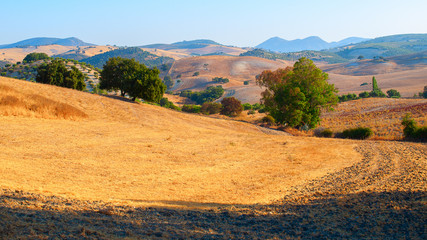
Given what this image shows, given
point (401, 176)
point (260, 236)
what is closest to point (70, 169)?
point (260, 236)

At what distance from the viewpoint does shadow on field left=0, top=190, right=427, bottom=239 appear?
6.56 metres

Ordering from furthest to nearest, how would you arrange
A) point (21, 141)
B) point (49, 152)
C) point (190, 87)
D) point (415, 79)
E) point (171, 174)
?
point (190, 87) < point (415, 79) < point (21, 141) < point (49, 152) < point (171, 174)

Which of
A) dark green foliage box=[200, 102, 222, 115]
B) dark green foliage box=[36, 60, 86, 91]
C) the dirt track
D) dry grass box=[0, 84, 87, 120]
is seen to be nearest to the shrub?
dark green foliage box=[200, 102, 222, 115]

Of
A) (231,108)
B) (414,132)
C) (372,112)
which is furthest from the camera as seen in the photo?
(231,108)

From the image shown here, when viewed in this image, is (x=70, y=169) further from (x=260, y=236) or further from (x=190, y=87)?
(x=190, y=87)

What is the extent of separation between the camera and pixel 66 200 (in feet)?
29.3

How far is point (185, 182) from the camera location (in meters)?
14.1

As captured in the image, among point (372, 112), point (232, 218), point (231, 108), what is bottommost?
point (372, 112)

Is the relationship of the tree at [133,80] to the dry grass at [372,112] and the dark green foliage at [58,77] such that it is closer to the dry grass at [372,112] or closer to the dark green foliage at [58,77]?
the dark green foliage at [58,77]

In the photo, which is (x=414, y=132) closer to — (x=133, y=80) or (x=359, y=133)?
(x=359, y=133)

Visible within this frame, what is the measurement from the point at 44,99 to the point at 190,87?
128 meters

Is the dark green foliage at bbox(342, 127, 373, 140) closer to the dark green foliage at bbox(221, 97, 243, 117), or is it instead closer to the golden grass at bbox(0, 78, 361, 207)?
the golden grass at bbox(0, 78, 361, 207)

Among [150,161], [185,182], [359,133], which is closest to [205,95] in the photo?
[359,133]

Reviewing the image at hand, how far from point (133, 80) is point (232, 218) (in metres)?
36.9
